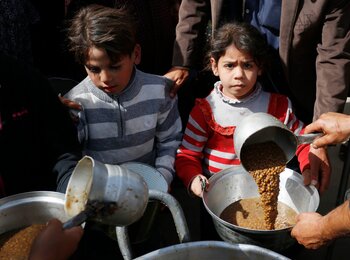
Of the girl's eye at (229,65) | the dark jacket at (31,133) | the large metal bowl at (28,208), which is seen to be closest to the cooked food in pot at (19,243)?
the large metal bowl at (28,208)

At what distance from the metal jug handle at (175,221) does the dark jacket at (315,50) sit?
0.98 meters

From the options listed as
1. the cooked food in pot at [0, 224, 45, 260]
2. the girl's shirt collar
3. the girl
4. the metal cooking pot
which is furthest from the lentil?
the cooked food in pot at [0, 224, 45, 260]

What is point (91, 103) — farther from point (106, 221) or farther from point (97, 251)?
point (106, 221)

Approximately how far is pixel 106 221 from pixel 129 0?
1518mm

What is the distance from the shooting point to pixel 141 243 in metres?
2.07

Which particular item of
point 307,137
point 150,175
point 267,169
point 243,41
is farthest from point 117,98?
point 307,137

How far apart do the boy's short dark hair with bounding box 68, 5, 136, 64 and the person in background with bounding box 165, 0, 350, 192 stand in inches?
13.7

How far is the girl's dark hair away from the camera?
2.08m

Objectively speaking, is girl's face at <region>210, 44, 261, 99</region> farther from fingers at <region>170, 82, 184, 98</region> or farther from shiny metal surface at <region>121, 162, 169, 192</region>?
shiny metal surface at <region>121, 162, 169, 192</region>

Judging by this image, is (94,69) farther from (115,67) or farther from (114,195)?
(114,195)

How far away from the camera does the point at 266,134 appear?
188 centimetres

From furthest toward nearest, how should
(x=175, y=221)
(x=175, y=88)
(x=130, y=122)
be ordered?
(x=175, y=88) → (x=130, y=122) → (x=175, y=221)

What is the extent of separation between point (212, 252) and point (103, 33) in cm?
108

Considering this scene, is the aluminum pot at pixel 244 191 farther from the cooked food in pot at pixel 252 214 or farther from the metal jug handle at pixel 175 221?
the metal jug handle at pixel 175 221
